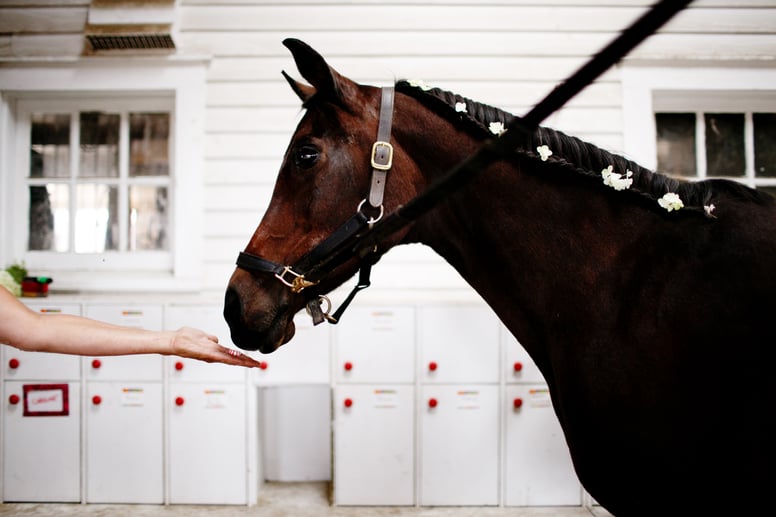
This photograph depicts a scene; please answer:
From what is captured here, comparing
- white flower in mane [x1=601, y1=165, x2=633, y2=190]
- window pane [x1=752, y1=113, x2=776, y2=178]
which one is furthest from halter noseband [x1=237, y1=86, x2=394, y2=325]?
window pane [x1=752, y1=113, x2=776, y2=178]

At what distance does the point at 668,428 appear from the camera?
936 mm

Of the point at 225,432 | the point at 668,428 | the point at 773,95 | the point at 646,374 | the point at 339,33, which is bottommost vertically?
the point at 225,432

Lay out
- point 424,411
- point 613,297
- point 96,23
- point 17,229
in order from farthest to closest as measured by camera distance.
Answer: point 17,229, point 96,23, point 424,411, point 613,297

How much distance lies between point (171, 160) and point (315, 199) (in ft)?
8.45

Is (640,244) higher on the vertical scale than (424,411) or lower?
higher

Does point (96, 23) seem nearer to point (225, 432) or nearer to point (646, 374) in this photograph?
point (225, 432)

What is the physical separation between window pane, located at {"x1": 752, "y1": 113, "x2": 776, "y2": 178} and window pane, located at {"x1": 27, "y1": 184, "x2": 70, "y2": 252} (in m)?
5.04

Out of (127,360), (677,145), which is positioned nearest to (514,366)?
(677,145)

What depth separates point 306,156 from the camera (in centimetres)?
121

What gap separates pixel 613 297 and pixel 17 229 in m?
3.95

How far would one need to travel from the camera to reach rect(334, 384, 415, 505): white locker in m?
2.77

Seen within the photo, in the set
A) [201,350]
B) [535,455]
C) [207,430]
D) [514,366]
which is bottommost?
[535,455]

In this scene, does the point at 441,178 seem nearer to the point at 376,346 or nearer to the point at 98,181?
the point at 376,346

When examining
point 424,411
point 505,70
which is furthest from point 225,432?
point 505,70
